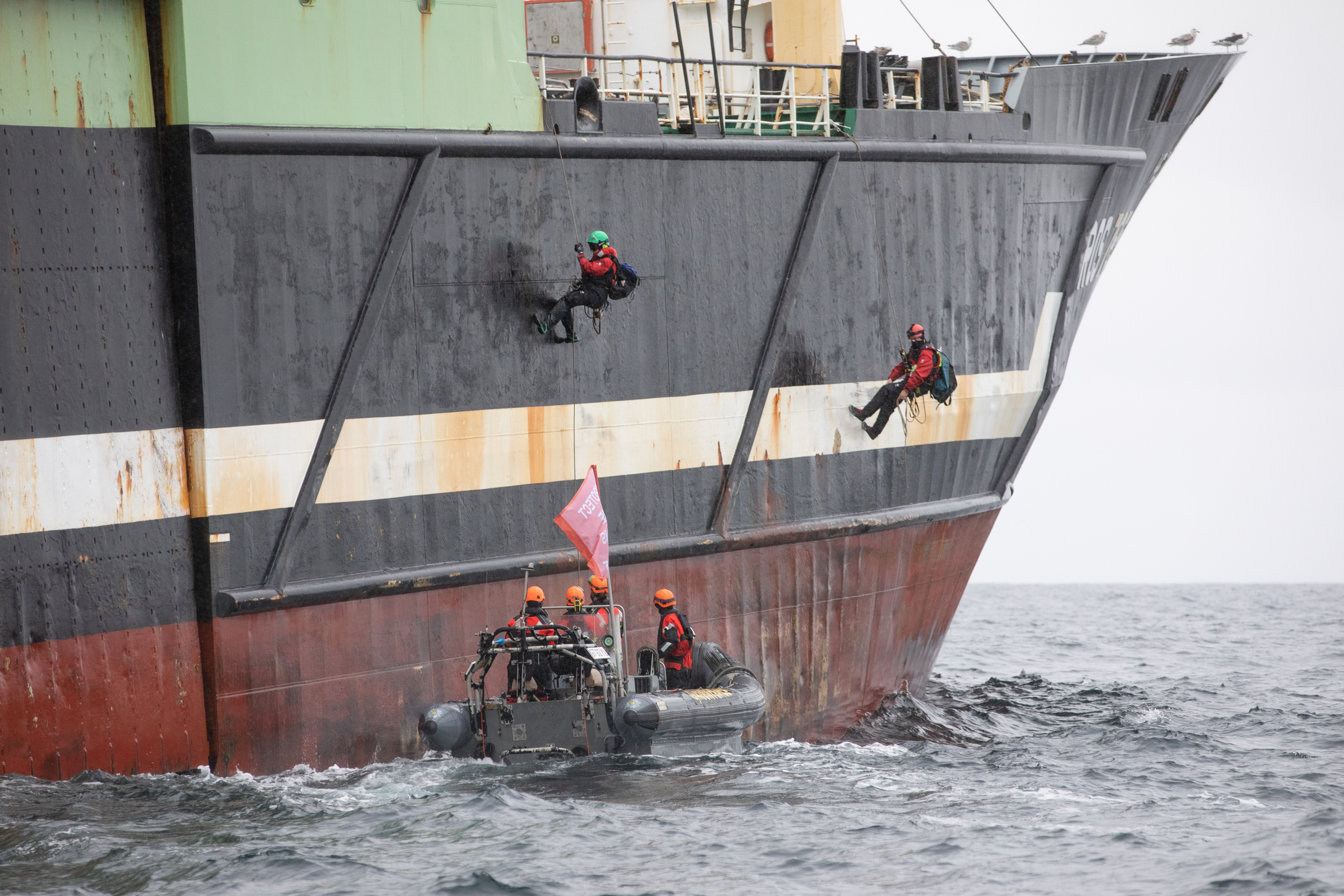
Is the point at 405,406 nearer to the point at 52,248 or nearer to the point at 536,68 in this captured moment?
the point at 52,248

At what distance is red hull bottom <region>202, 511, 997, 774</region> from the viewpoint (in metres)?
9.82

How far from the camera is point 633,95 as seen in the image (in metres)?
12.2

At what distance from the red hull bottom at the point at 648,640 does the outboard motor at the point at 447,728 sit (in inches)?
28.2

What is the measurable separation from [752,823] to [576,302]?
4.45m

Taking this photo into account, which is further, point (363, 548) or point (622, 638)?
point (622, 638)

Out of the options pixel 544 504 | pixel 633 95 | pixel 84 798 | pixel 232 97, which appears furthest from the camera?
pixel 633 95

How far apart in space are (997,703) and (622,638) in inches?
257

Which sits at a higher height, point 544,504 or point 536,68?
point 536,68

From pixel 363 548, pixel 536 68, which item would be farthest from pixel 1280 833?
pixel 536 68

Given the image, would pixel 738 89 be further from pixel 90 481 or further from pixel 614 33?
pixel 90 481

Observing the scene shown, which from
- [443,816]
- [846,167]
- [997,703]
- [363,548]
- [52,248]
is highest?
[846,167]

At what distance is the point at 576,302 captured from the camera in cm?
1105

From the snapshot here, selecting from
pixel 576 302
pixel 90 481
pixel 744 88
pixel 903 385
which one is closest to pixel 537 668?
pixel 576 302

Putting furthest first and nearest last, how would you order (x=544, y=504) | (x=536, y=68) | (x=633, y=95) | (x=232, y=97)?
1. (x=536, y=68)
2. (x=633, y=95)
3. (x=544, y=504)
4. (x=232, y=97)
